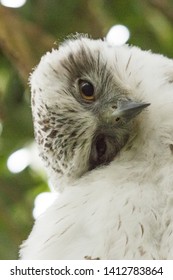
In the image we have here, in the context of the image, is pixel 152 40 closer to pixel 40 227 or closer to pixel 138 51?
pixel 138 51

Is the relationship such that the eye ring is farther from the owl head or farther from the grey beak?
the grey beak

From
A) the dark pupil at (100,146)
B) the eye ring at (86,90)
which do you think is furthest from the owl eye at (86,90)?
the dark pupil at (100,146)

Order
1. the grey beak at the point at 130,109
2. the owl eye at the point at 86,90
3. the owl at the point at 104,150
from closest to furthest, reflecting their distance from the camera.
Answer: the owl at the point at 104,150
the grey beak at the point at 130,109
the owl eye at the point at 86,90

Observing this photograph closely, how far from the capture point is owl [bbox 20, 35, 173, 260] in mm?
2756

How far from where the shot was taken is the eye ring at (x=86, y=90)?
3.22m

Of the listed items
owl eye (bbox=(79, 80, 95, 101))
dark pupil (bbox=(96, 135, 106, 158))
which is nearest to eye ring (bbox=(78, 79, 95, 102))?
owl eye (bbox=(79, 80, 95, 101))

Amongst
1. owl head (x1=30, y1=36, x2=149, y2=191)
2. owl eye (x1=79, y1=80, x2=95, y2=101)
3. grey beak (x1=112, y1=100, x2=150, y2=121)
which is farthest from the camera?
owl eye (x1=79, y1=80, x2=95, y2=101)

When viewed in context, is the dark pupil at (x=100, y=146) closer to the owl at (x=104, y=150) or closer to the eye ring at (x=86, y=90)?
the owl at (x=104, y=150)

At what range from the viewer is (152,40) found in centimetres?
410

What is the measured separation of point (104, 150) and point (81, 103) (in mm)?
202

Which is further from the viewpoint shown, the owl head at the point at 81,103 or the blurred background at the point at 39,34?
the blurred background at the point at 39,34

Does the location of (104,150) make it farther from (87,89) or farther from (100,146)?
(87,89)

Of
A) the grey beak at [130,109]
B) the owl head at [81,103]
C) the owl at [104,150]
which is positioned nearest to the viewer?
the owl at [104,150]
